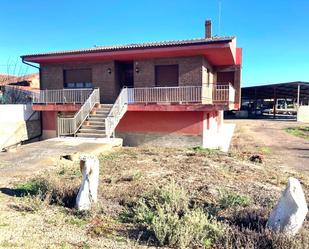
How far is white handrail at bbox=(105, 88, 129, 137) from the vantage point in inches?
506

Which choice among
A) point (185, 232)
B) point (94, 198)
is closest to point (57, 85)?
point (94, 198)

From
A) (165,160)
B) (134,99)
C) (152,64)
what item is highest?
(152,64)

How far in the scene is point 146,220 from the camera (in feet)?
15.1

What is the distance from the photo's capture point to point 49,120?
699 inches

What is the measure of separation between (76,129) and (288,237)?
11.4 metres

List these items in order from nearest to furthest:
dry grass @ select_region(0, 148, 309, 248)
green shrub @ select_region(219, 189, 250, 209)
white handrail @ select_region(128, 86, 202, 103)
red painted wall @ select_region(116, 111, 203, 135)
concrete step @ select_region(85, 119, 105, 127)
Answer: dry grass @ select_region(0, 148, 309, 248) < green shrub @ select_region(219, 189, 250, 209) < concrete step @ select_region(85, 119, 105, 127) < red painted wall @ select_region(116, 111, 203, 135) < white handrail @ select_region(128, 86, 202, 103)

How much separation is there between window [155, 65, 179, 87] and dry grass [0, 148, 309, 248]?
740 centimetres

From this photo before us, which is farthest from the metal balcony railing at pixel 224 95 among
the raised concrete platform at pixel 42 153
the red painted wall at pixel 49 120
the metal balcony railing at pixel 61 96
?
the red painted wall at pixel 49 120

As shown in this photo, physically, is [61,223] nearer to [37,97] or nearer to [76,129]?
[76,129]

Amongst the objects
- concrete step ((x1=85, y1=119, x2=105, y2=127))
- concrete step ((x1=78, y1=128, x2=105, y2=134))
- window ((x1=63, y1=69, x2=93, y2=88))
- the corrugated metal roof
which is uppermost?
the corrugated metal roof

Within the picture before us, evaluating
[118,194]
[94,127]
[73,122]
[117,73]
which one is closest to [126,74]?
[117,73]

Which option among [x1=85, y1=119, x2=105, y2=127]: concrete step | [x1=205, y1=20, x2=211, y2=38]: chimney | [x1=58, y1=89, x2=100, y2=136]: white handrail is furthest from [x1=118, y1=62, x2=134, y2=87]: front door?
[x1=205, y1=20, x2=211, y2=38]: chimney

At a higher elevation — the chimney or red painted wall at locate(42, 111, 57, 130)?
the chimney

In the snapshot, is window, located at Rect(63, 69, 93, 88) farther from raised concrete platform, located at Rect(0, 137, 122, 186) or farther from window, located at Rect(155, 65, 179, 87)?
raised concrete platform, located at Rect(0, 137, 122, 186)
